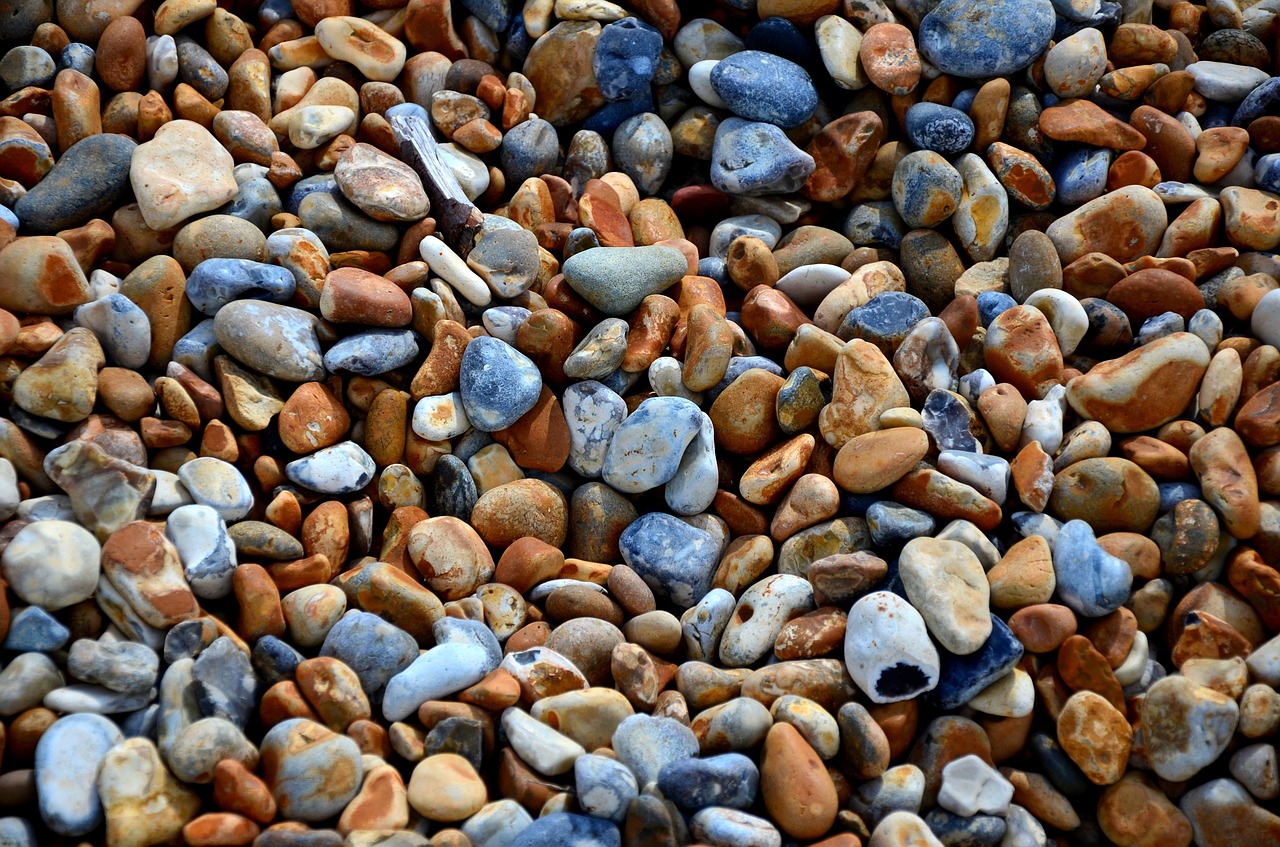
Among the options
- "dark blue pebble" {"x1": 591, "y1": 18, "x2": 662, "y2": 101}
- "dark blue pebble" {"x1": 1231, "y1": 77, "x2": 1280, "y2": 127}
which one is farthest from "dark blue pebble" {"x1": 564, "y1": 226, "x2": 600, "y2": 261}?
"dark blue pebble" {"x1": 1231, "y1": 77, "x2": 1280, "y2": 127}

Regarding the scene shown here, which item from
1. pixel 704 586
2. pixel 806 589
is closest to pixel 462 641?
pixel 704 586

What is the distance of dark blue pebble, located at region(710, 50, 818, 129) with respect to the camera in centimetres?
215

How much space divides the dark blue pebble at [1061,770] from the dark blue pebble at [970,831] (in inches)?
4.9

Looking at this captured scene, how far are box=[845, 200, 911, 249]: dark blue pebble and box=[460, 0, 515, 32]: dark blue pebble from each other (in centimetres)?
95

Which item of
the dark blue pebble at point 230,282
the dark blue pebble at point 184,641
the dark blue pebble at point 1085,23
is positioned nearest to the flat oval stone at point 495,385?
the dark blue pebble at point 230,282

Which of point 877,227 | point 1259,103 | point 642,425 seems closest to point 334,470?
point 642,425

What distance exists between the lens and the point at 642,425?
1800 millimetres

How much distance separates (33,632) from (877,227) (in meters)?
1.78

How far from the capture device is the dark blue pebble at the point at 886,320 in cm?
190

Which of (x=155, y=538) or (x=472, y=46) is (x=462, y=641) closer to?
(x=155, y=538)

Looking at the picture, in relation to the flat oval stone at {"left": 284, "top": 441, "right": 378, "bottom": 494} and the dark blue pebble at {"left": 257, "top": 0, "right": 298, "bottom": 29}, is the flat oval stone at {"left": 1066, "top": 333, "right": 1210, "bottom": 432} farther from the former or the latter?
the dark blue pebble at {"left": 257, "top": 0, "right": 298, "bottom": 29}

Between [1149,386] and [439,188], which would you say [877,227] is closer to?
[1149,386]

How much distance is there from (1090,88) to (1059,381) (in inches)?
29.8

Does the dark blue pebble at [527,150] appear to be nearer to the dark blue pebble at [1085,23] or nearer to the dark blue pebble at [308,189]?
the dark blue pebble at [308,189]
